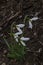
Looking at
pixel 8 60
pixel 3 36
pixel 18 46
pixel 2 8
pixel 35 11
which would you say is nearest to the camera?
pixel 18 46

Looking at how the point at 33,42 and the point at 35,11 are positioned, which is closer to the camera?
the point at 33,42

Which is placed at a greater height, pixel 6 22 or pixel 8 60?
pixel 6 22

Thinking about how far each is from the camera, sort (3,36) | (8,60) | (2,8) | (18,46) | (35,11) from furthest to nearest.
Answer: (2,8) < (35,11) < (3,36) < (8,60) < (18,46)

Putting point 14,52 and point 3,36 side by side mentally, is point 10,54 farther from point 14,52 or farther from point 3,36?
point 3,36

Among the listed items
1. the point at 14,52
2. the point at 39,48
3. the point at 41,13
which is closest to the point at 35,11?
the point at 41,13

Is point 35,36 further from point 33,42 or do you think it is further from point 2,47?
point 2,47

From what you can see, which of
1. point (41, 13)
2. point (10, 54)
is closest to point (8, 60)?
point (10, 54)
